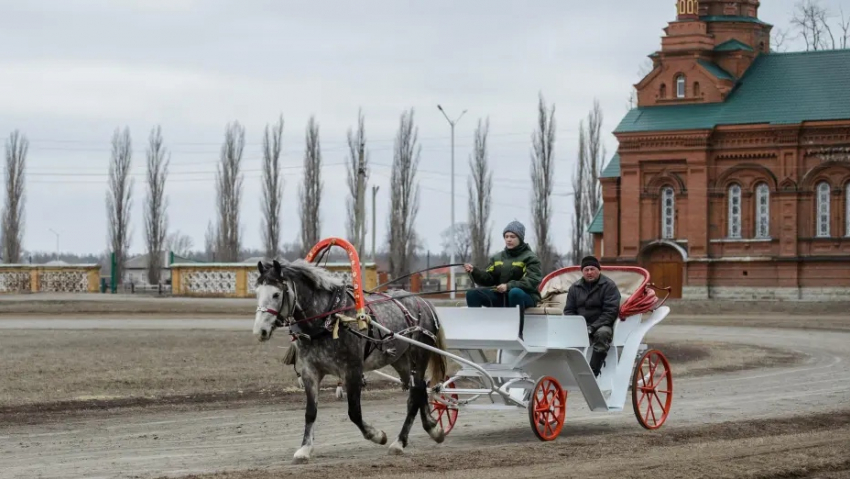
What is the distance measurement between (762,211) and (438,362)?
4931cm

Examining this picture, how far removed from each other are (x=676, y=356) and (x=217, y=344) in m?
10.0

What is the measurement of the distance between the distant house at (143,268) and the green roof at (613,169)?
2804cm

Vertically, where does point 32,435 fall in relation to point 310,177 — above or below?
below

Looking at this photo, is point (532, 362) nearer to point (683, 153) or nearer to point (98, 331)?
point (98, 331)

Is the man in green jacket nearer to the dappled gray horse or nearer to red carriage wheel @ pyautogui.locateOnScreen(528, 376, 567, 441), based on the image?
red carriage wheel @ pyautogui.locateOnScreen(528, 376, 567, 441)

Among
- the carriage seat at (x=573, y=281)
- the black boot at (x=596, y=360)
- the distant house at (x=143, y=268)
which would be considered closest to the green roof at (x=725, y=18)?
the distant house at (x=143, y=268)

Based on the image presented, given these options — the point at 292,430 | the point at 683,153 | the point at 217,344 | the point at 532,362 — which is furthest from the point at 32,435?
the point at 683,153

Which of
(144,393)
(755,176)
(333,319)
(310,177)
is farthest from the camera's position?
(310,177)

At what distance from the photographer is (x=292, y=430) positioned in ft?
48.5

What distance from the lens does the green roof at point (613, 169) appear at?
64.5 m

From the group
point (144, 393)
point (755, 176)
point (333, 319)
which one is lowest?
point (144, 393)

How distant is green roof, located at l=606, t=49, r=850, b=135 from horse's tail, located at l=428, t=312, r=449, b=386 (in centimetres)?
4840

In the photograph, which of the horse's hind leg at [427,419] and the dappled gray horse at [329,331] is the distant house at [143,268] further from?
the dappled gray horse at [329,331]

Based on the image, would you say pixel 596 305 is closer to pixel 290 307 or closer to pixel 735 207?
pixel 290 307
